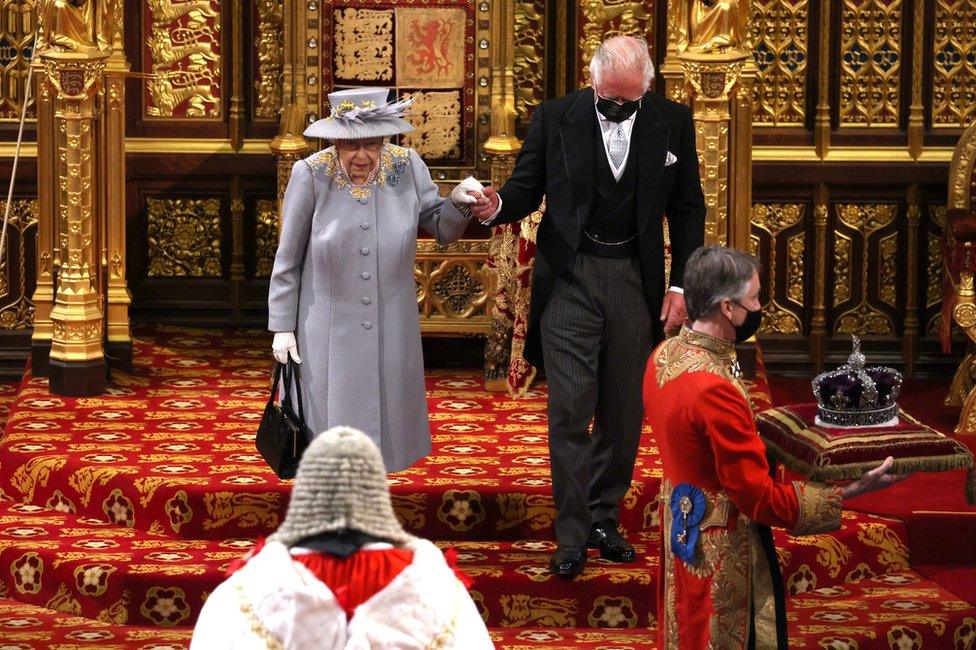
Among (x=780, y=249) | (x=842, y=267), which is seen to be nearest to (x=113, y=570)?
(x=780, y=249)

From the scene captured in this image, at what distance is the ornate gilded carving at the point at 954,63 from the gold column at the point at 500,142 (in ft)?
6.64

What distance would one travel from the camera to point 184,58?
9539mm

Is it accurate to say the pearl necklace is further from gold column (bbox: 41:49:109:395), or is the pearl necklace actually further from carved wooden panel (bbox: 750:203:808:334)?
carved wooden panel (bbox: 750:203:808:334)

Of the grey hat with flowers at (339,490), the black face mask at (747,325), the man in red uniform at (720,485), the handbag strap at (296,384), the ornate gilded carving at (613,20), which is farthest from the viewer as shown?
the ornate gilded carving at (613,20)

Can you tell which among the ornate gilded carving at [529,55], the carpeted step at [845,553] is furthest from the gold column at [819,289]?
the carpeted step at [845,553]

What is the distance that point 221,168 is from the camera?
962 centimetres

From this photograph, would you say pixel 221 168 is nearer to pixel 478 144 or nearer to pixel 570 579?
pixel 478 144

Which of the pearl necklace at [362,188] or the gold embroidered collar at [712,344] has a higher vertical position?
the pearl necklace at [362,188]

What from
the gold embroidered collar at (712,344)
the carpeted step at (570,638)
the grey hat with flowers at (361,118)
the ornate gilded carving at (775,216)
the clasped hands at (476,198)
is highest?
the grey hat with flowers at (361,118)

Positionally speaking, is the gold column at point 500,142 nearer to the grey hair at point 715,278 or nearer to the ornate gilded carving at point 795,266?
the ornate gilded carving at point 795,266

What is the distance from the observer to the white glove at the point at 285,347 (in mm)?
6086

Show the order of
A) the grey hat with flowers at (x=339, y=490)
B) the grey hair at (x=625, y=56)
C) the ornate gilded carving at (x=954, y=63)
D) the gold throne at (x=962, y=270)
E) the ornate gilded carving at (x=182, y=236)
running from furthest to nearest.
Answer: the ornate gilded carving at (x=182, y=236), the ornate gilded carving at (x=954, y=63), the gold throne at (x=962, y=270), the grey hair at (x=625, y=56), the grey hat with flowers at (x=339, y=490)

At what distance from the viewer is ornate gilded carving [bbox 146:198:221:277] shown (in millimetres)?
9672

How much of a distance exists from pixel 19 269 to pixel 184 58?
1.28 metres
